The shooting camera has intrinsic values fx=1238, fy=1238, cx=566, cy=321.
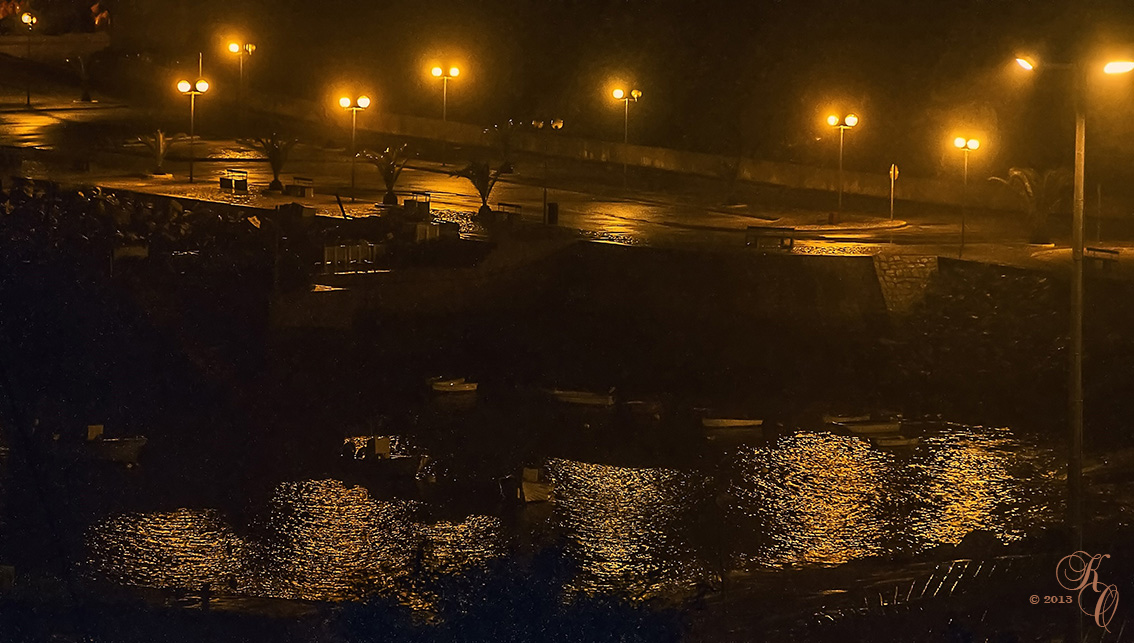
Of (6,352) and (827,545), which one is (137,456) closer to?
(6,352)

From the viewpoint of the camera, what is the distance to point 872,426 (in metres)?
20.8

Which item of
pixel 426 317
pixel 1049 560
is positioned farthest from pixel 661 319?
pixel 1049 560

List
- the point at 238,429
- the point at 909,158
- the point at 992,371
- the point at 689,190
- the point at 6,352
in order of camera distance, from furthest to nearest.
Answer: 1. the point at 909,158
2. the point at 689,190
3. the point at 992,371
4. the point at 6,352
5. the point at 238,429

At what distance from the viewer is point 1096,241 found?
32.6 meters

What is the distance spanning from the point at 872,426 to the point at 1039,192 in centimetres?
1591

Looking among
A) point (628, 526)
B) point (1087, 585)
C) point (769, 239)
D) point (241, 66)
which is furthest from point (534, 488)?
point (241, 66)

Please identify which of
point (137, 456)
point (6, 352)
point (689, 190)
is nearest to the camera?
point (137, 456)

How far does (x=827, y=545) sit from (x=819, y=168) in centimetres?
2720

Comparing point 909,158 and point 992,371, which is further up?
point 909,158

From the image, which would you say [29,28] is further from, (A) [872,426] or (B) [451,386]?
(A) [872,426]

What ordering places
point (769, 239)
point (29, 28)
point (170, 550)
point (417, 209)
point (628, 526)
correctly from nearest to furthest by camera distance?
point (170, 550)
point (628, 526)
point (417, 209)
point (769, 239)
point (29, 28)

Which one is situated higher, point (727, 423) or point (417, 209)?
point (417, 209)

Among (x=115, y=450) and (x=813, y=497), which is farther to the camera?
(x=115, y=450)

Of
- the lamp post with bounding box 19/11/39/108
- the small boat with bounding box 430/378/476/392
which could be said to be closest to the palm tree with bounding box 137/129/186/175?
the lamp post with bounding box 19/11/39/108
